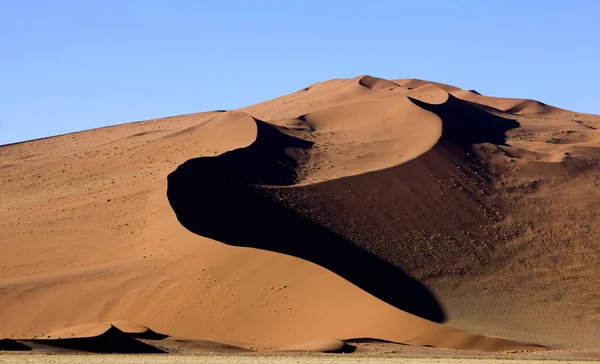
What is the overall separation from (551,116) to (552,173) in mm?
18387

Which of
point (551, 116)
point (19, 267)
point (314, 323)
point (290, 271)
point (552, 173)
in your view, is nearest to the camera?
point (314, 323)

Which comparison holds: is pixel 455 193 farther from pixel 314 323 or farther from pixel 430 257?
pixel 314 323

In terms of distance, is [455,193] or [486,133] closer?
[455,193]

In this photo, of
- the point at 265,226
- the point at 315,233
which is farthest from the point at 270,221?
the point at 315,233

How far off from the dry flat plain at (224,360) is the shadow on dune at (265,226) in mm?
10351

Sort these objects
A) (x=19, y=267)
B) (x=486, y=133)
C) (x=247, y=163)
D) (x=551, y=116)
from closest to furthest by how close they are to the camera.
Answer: (x=19, y=267), (x=247, y=163), (x=486, y=133), (x=551, y=116)

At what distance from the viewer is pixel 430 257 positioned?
43938 millimetres

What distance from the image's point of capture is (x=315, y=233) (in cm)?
4344

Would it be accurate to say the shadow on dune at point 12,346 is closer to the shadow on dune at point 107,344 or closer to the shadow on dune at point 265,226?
the shadow on dune at point 107,344

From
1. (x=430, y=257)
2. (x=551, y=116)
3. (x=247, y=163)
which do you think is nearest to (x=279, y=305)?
(x=430, y=257)

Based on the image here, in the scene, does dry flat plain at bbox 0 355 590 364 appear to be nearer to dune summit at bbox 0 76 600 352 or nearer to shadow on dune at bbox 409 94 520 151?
dune summit at bbox 0 76 600 352

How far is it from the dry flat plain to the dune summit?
6.76ft

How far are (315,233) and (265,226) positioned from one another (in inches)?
82.6

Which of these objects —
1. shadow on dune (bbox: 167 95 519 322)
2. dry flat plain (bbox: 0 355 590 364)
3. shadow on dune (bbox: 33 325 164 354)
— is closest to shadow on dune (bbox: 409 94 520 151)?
shadow on dune (bbox: 167 95 519 322)
